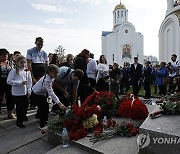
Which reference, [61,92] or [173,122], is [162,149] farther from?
[61,92]

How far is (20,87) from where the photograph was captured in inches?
202

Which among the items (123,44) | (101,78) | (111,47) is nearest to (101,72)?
(101,78)

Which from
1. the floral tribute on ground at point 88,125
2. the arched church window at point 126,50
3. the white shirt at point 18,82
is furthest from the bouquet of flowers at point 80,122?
the arched church window at point 126,50

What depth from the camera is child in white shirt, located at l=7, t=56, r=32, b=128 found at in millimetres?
5066

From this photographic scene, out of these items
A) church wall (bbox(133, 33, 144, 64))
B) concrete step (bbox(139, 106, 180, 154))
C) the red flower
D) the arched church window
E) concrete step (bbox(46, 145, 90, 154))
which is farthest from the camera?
church wall (bbox(133, 33, 144, 64))

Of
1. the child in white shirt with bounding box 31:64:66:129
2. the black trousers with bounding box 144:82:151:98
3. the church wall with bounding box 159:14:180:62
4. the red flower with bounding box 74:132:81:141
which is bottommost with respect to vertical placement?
the red flower with bounding box 74:132:81:141

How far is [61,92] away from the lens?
18.7 feet

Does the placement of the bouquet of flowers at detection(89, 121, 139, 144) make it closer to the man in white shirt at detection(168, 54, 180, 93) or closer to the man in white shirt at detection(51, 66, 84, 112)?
the man in white shirt at detection(51, 66, 84, 112)

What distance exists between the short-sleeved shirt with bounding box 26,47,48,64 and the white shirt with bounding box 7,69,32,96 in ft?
2.09

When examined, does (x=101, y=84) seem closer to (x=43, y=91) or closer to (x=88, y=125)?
(x=43, y=91)

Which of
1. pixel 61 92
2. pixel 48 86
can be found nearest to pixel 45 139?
pixel 48 86

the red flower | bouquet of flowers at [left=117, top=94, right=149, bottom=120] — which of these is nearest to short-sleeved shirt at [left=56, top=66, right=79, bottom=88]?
bouquet of flowers at [left=117, top=94, right=149, bottom=120]

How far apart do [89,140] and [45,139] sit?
111cm

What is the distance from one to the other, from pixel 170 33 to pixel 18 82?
2489cm
